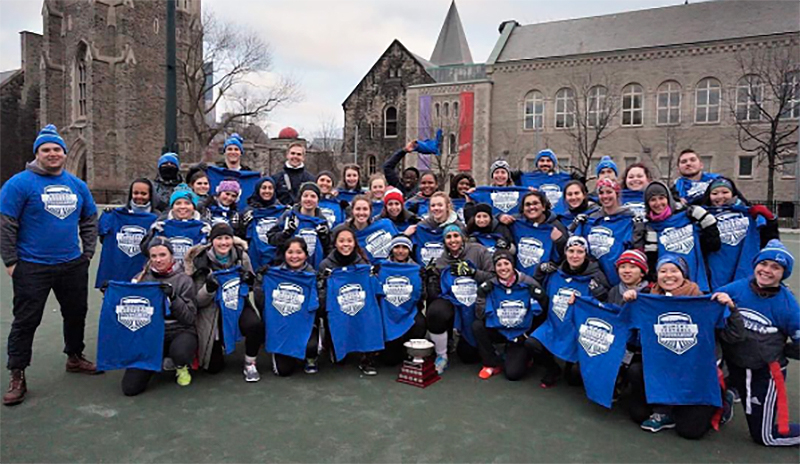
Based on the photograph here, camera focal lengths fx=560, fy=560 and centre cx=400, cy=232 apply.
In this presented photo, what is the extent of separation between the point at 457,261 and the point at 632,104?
33.4 m

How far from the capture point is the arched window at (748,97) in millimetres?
31047

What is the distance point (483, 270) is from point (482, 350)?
0.79 metres

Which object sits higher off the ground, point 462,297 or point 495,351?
point 462,297

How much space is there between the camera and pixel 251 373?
523cm

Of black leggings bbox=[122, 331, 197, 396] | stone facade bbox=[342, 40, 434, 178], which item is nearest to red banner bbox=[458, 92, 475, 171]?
stone facade bbox=[342, 40, 434, 178]

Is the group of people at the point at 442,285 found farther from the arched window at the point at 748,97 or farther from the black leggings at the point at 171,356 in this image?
the arched window at the point at 748,97

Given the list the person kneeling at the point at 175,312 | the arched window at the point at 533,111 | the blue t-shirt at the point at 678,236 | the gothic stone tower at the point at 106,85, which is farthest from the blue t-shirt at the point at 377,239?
the gothic stone tower at the point at 106,85

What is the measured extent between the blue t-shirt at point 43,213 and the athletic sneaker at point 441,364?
3480mm

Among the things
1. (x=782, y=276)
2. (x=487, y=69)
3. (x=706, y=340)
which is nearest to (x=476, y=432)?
(x=706, y=340)

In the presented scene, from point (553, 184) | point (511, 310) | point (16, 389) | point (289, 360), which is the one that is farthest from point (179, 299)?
point (553, 184)

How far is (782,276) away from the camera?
3918 mm

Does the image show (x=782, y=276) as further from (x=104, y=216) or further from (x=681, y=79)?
(x=681, y=79)

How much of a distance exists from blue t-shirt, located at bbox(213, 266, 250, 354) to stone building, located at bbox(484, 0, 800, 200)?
32.5 m

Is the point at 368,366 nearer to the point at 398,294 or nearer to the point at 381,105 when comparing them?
the point at 398,294
